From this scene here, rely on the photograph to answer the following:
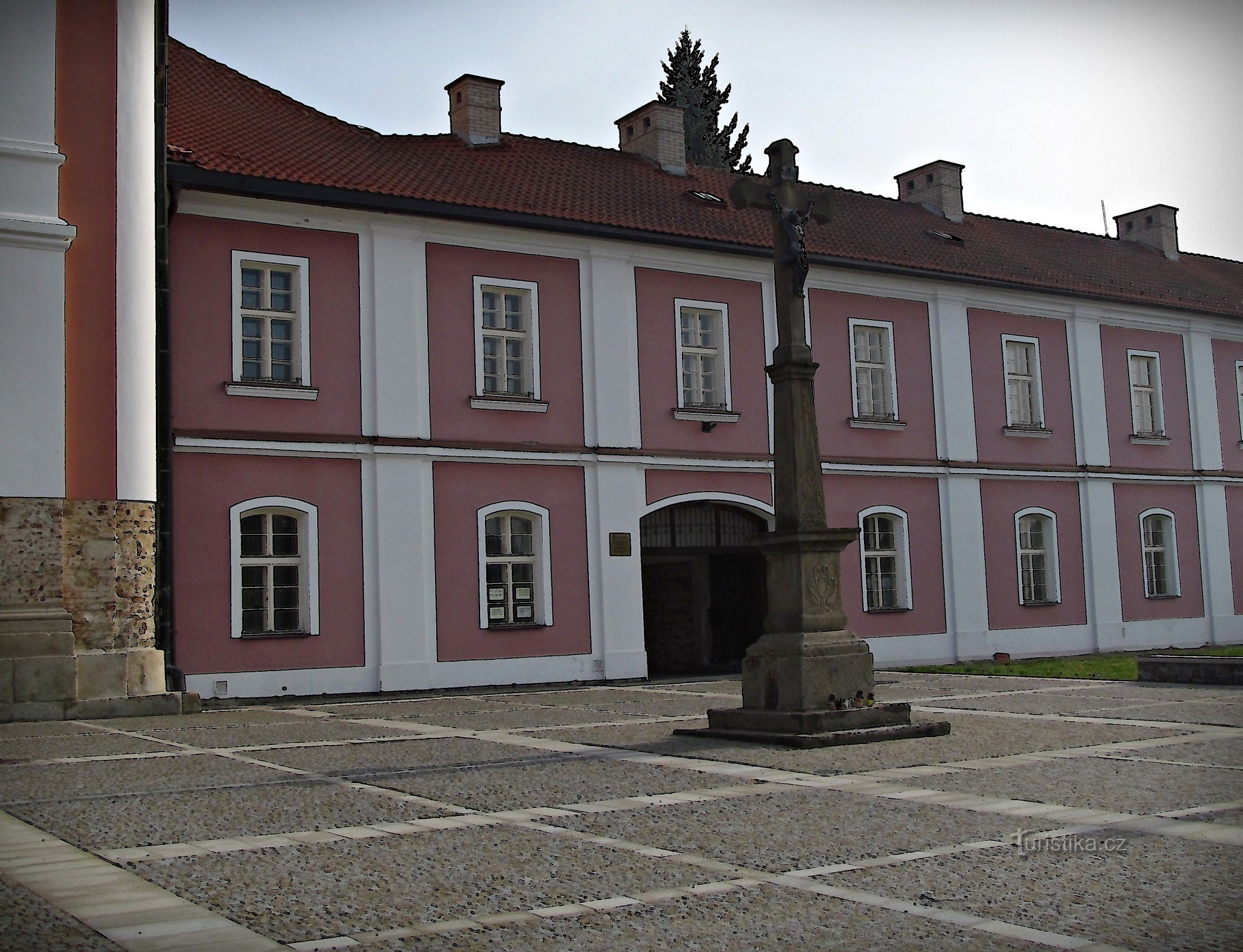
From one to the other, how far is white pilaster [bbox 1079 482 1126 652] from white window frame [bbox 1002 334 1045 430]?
5.75ft

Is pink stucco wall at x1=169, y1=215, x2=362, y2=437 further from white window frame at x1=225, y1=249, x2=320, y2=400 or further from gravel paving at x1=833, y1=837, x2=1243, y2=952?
gravel paving at x1=833, y1=837, x2=1243, y2=952

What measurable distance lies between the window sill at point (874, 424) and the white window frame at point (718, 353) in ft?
8.65

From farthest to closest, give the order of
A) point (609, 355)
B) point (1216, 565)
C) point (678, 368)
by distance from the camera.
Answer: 1. point (1216, 565)
2. point (678, 368)
3. point (609, 355)

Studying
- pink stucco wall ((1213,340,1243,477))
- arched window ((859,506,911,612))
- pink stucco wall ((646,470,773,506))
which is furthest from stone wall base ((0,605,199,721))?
pink stucco wall ((1213,340,1243,477))

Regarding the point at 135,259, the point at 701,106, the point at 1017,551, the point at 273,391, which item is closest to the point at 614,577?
the point at 273,391

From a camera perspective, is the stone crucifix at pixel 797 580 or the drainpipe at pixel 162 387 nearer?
the stone crucifix at pixel 797 580

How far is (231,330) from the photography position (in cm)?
1750

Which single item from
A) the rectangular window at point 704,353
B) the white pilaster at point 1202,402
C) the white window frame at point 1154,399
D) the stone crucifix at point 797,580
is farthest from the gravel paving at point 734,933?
the white pilaster at point 1202,402

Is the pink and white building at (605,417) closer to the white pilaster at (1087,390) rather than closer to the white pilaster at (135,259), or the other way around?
the white pilaster at (1087,390)

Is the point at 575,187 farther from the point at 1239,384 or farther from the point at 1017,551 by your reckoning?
the point at 1239,384

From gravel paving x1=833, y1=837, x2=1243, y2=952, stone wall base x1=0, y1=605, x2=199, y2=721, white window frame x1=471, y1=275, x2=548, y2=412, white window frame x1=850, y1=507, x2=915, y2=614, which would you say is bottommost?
gravel paving x1=833, y1=837, x2=1243, y2=952

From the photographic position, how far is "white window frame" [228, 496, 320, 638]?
17.0m

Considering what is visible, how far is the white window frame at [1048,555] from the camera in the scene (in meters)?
25.2

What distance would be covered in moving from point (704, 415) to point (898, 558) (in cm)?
490
